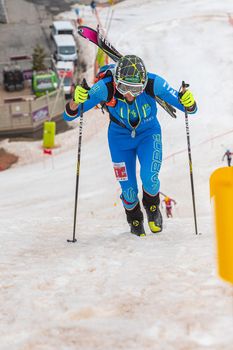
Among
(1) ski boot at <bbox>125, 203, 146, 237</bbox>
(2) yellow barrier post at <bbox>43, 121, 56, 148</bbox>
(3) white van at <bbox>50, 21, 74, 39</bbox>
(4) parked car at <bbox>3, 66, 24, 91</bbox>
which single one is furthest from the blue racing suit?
(3) white van at <bbox>50, 21, 74, 39</bbox>

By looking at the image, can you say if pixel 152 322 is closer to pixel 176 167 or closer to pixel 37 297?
pixel 37 297

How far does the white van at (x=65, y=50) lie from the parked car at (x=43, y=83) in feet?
11.4

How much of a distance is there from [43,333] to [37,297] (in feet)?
2.40

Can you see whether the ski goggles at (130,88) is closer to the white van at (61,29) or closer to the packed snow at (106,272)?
the packed snow at (106,272)

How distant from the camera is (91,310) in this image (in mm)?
3760

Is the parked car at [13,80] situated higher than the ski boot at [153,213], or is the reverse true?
the ski boot at [153,213]

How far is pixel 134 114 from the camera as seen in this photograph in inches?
259

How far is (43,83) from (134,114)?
21077mm

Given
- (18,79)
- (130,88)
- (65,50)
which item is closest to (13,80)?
(18,79)

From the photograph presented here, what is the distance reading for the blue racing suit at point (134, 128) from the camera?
6484mm

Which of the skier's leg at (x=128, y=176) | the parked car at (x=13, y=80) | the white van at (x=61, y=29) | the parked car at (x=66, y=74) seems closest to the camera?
the skier's leg at (x=128, y=176)

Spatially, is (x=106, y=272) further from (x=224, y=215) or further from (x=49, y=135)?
(x=49, y=135)

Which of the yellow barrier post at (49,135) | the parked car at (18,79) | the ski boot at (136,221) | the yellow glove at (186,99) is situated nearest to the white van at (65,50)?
the parked car at (18,79)

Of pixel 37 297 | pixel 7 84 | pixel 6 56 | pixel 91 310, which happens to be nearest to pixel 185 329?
pixel 91 310
